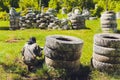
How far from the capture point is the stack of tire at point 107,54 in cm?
1377

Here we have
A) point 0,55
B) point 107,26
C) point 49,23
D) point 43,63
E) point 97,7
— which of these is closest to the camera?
point 43,63

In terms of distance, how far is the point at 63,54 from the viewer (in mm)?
13523

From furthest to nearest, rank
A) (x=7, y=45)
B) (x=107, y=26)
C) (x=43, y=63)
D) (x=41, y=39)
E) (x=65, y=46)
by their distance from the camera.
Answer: (x=107, y=26) → (x=41, y=39) → (x=7, y=45) → (x=43, y=63) → (x=65, y=46)

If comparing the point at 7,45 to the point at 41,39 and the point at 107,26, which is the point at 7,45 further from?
the point at 107,26

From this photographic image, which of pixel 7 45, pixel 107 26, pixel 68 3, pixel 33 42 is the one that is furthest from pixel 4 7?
pixel 33 42

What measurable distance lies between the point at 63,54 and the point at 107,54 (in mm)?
1963

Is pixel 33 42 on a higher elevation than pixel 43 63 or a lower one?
higher

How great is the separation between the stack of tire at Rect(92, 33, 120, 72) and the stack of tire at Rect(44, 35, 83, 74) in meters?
0.96

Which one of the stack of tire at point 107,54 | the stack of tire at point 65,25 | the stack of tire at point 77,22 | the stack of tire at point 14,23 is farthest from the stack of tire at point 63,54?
the stack of tire at point 14,23

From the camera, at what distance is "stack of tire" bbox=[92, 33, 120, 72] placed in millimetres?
13773

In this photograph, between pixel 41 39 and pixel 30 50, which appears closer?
pixel 30 50

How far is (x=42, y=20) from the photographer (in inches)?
1075

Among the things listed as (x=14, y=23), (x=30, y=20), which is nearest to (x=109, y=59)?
(x=30, y=20)

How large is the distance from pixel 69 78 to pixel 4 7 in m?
38.6
